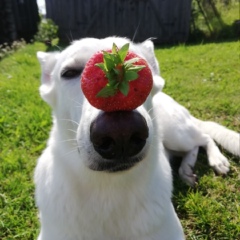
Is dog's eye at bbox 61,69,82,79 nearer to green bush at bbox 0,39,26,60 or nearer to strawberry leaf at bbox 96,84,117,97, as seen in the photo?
strawberry leaf at bbox 96,84,117,97

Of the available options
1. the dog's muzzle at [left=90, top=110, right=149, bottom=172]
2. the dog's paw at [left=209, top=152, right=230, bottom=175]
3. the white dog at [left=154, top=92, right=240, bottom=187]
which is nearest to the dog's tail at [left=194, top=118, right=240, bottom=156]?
the white dog at [left=154, top=92, right=240, bottom=187]

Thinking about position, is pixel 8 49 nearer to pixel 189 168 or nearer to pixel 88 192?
pixel 189 168

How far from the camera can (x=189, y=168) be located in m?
3.44

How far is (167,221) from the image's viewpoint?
7.61 ft

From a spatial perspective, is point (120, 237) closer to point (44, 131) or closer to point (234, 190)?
point (234, 190)

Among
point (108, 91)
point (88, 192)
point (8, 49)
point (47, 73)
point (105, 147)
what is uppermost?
point (108, 91)

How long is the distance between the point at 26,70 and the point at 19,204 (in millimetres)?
4429

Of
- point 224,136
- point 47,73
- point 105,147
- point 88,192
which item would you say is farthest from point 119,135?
point 224,136

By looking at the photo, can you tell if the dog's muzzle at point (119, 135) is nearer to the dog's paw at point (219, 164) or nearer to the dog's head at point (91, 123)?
the dog's head at point (91, 123)

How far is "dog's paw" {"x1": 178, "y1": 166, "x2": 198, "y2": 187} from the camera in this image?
3269mm

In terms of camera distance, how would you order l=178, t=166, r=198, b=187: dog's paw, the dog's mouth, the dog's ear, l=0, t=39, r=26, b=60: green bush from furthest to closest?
l=0, t=39, r=26, b=60: green bush, l=178, t=166, r=198, b=187: dog's paw, the dog's ear, the dog's mouth

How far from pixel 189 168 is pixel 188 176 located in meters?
0.12

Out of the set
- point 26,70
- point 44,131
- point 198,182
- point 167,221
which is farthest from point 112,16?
point 167,221

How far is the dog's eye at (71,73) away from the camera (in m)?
2.23
